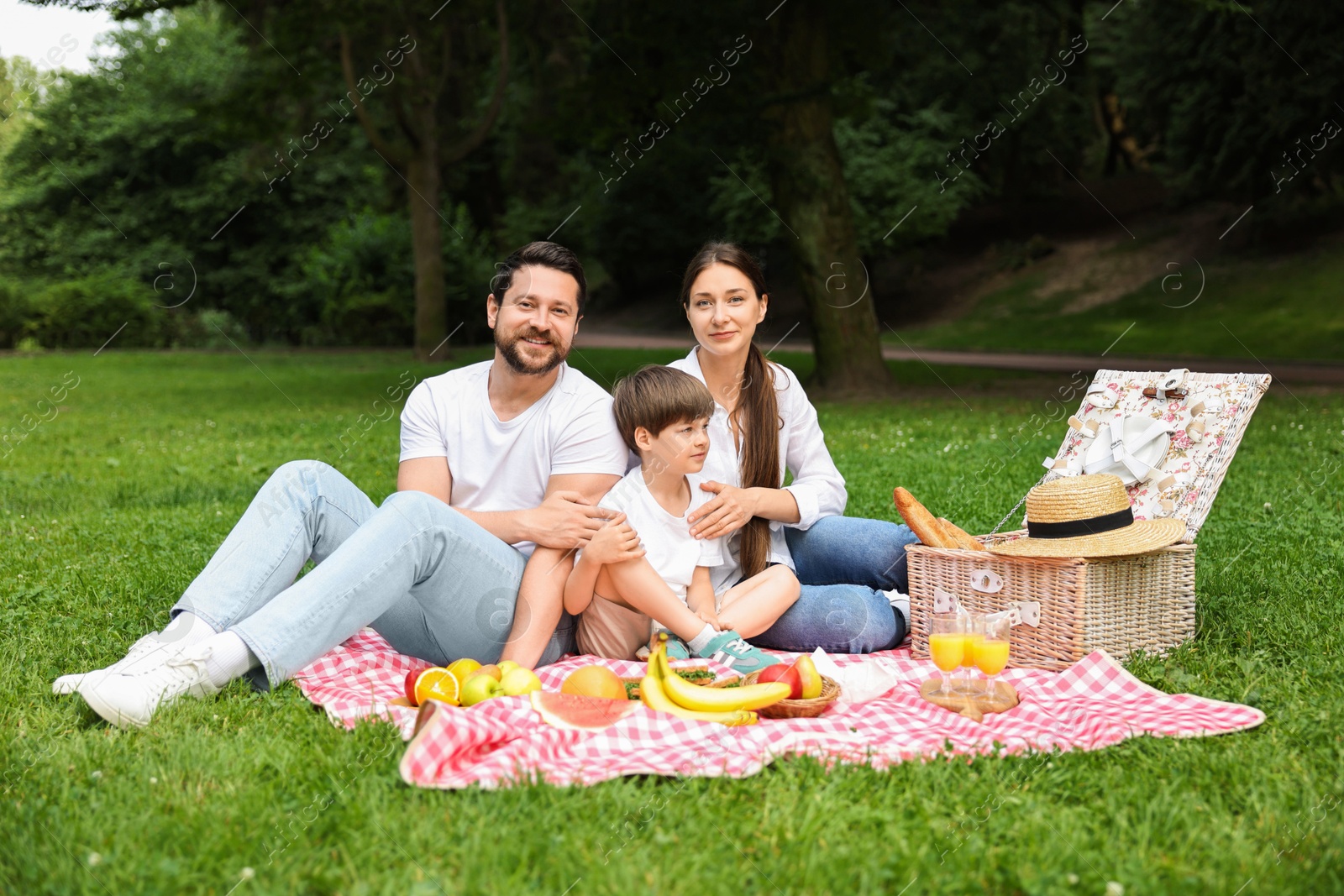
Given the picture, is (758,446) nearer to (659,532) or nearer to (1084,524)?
(659,532)

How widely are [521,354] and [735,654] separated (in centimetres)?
118

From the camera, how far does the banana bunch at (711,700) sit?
10.3ft

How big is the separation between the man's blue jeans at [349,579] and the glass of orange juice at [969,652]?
50.8 inches

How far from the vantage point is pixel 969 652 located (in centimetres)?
335

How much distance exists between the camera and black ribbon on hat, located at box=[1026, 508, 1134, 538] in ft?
12.4

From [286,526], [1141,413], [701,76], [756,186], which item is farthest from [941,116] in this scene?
[286,526]

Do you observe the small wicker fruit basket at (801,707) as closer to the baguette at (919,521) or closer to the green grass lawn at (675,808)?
the green grass lawn at (675,808)

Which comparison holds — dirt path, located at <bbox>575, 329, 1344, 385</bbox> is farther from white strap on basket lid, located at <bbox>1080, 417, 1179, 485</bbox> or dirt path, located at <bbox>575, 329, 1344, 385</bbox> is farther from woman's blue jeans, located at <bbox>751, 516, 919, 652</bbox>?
woman's blue jeans, located at <bbox>751, 516, 919, 652</bbox>

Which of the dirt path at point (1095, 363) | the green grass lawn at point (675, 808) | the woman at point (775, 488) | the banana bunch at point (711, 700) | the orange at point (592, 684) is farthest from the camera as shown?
the dirt path at point (1095, 363)

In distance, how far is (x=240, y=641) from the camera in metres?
3.18

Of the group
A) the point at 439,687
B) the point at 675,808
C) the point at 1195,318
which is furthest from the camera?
the point at 1195,318

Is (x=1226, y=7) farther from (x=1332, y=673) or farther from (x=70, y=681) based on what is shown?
(x=70, y=681)

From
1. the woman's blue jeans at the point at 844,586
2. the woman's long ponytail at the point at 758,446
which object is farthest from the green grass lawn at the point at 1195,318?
the woman's long ponytail at the point at 758,446

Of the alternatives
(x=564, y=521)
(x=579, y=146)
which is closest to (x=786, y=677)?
(x=564, y=521)
